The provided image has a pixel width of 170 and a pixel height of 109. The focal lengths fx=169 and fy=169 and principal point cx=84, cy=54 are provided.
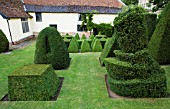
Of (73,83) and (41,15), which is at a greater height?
(41,15)

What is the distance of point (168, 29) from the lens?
9.68m

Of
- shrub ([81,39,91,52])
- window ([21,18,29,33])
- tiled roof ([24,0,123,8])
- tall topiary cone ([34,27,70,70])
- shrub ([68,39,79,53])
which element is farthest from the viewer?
tiled roof ([24,0,123,8])

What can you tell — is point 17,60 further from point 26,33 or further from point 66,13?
point 66,13

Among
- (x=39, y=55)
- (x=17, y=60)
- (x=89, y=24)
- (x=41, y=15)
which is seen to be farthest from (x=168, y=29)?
(x=41, y=15)

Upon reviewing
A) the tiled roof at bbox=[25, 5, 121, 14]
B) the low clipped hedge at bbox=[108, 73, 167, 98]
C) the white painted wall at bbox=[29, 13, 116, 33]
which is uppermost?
the tiled roof at bbox=[25, 5, 121, 14]

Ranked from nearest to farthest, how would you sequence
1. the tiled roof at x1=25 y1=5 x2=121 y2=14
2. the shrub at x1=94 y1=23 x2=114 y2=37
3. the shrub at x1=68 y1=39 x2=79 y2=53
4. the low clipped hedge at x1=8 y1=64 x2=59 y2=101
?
1. the low clipped hedge at x1=8 y1=64 x2=59 y2=101
2. the shrub at x1=68 y1=39 x2=79 y2=53
3. the shrub at x1=94 y1=23 x2=114 y2=37
4. the tiled roof at x1=25 y1=5 x2=121 y2=14

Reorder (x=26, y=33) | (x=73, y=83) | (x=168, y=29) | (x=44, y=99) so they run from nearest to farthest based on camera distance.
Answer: (x=44, y=99) < (x=73, y=83) < (x=168, y=29) < (x=26, y=33)

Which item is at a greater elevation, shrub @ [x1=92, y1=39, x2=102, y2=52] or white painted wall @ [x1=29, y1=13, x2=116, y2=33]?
white painted wall @ [x1=29, y1=13, x2=116, y2=33]

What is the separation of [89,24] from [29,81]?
19508mm

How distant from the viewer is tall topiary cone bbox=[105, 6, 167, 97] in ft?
20.8

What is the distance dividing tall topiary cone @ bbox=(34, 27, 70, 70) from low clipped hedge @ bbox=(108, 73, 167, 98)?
4.67 meters

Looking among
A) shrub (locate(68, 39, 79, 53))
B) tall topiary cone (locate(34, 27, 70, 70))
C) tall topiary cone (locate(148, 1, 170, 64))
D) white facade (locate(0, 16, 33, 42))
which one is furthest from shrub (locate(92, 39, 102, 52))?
white facade (locate(0, 16, 33, 42))

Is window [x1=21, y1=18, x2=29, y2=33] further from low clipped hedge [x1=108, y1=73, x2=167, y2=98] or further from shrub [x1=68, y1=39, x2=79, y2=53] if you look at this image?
low clipped hedge [x1=108, y1=73, x2=167, y2=98]

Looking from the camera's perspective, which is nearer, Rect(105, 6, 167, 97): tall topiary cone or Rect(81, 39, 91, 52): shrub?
Rect(105, 6, 167, 97): tall topiary cone
